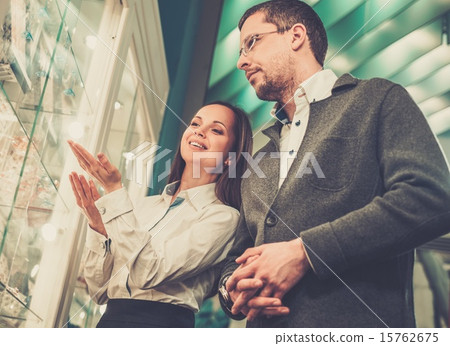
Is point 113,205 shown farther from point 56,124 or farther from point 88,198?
point 56,124

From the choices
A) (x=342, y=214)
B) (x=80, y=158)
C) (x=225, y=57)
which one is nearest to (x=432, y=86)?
(x=342, y=214)

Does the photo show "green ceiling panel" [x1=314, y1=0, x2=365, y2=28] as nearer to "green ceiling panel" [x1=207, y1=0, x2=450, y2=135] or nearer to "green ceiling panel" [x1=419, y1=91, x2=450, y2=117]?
"green ceiling panel" [x1=207, y1=0, x2=450, y2=135]

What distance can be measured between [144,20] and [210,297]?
33.5 inches

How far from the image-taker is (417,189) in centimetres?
69

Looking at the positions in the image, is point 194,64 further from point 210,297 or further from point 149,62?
point 210,297

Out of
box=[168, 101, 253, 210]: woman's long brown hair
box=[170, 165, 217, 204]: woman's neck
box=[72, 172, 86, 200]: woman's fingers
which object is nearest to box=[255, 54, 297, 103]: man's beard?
box=[168, 101, 253, 210]: woman's long brown hair

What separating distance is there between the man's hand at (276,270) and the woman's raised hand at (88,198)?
40 centimetres

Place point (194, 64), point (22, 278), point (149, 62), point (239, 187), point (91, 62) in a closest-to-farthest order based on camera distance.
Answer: point (22, 278), point (239, 187), point (91, 62), point (194, 64), point (149, 62)

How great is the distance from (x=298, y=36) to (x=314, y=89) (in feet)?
0.51

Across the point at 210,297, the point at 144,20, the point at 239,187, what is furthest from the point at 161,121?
the point at 210,297

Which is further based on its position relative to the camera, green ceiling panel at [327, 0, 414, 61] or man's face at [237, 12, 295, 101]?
green ceiling panel at [327, 0, 414, 61]

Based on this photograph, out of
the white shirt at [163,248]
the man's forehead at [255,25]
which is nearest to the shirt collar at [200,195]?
the white shirt at [163,248]

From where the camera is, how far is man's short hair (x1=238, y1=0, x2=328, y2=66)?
1028 millimetres

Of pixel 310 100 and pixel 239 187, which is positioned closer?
pixel 310 100
